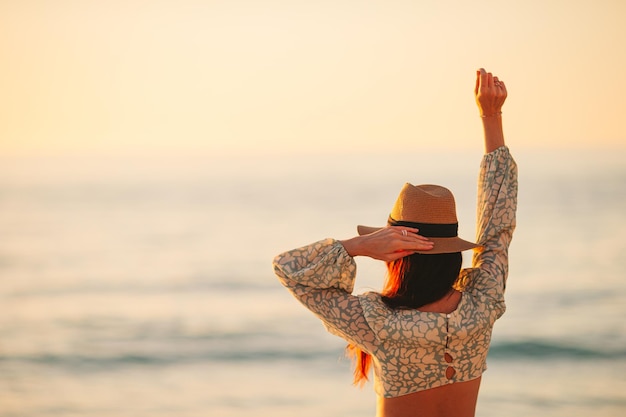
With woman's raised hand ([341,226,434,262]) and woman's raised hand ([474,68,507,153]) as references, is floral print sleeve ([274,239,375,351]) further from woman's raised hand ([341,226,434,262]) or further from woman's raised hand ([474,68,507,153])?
woman's raised hand ([474,68,507,153])

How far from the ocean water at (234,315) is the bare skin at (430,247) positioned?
5.70 m

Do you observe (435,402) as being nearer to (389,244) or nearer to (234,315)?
(389,244)

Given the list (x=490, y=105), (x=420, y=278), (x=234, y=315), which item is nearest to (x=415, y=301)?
(x=420, y=278)

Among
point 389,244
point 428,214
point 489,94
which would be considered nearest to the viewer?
point 389,244

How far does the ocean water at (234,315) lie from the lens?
29.8 ft

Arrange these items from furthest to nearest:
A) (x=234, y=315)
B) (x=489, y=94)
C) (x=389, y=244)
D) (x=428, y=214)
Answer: (x=234, y=315)
(x=489, y=94)
(x=428, y=214)
(x=389, y=244)

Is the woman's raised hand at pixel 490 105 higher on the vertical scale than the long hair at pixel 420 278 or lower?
higher

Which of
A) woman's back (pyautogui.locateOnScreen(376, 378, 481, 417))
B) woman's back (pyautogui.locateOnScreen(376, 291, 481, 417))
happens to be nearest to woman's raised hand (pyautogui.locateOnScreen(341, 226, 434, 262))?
woman's back (pyautogui.locateOnScreen(376, 291, 481, 417))

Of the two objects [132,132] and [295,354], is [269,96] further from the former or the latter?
[295,354]

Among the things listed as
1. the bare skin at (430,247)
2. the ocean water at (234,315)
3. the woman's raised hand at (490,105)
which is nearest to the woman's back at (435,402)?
the bare skin at (430,247)

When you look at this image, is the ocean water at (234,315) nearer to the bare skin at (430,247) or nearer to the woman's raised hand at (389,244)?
the bare skin at (430,247)

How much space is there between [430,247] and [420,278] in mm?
87

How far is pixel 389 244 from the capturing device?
2348mm

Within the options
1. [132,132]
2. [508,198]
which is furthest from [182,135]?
[508,198]
